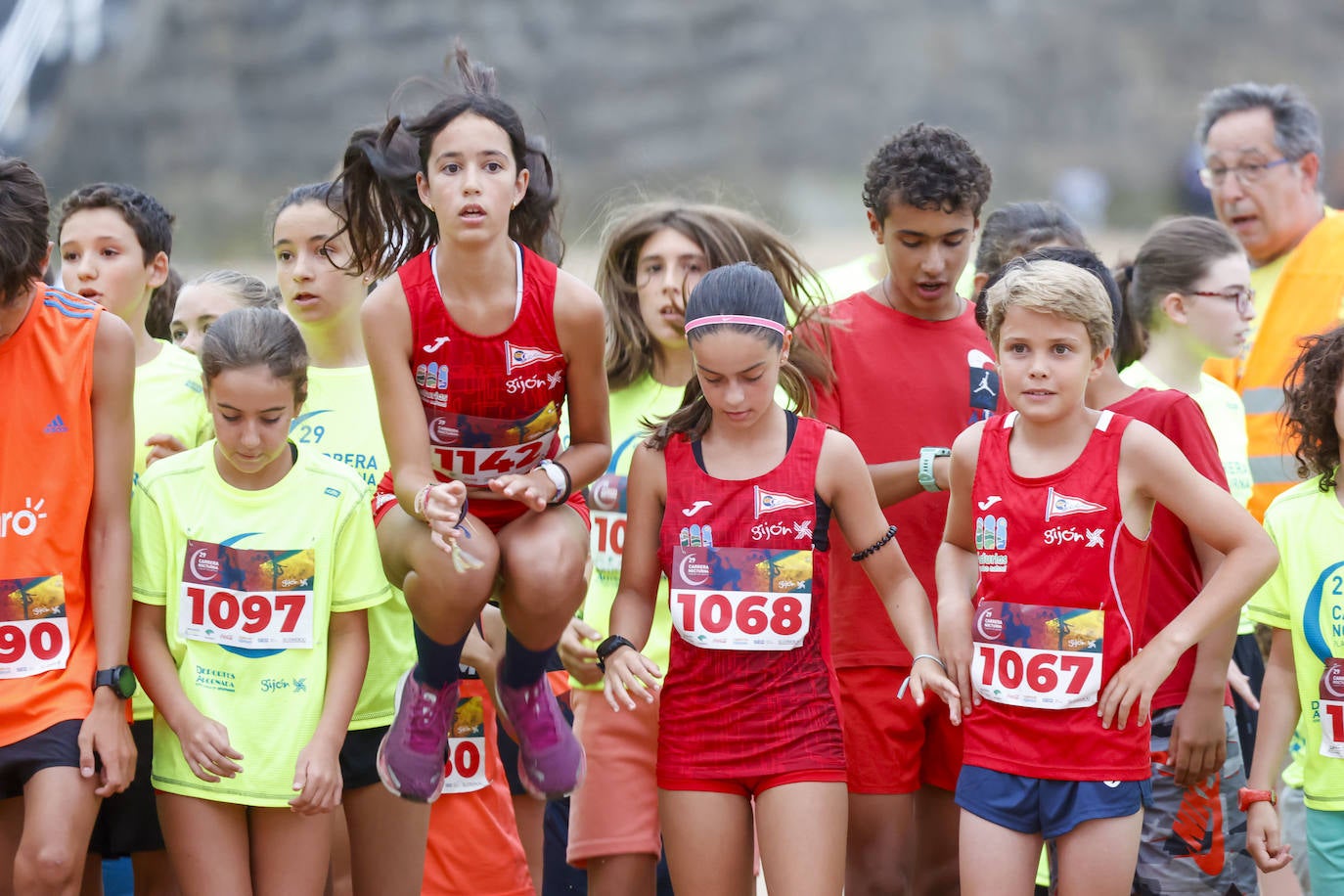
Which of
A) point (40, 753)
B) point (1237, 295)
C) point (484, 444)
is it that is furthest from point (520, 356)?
point (1237, 295)

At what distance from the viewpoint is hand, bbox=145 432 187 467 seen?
420 centimetres

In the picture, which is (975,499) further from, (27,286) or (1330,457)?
(27,286)

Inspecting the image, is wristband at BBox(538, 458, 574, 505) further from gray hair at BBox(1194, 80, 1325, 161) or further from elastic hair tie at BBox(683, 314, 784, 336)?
gray hair at BBox(1194, 80, 1325, 161)

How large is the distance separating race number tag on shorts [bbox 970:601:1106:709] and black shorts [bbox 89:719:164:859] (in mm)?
2109

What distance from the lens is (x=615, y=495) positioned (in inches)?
180

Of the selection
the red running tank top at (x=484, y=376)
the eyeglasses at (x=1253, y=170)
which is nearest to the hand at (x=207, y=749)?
the red running tank top at (x=484, y=376)

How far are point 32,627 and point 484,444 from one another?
111 centimetres

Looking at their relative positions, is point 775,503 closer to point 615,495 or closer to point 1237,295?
point 615,495

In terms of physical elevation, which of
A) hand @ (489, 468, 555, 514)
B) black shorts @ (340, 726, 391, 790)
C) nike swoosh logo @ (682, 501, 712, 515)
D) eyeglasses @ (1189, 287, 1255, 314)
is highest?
eyeglasses @ (1189, 287, 1255, 314)

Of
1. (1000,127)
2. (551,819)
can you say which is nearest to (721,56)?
(1000,127)

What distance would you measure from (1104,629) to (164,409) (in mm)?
2579

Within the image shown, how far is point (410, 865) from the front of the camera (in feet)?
13.4

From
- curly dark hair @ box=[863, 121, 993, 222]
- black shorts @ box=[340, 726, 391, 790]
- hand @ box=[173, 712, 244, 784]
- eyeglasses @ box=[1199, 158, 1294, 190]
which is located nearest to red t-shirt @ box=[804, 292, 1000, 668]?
curly dark hair @ box=[863, 121, 993, 222]

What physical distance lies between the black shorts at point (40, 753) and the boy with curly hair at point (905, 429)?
1.90 m
